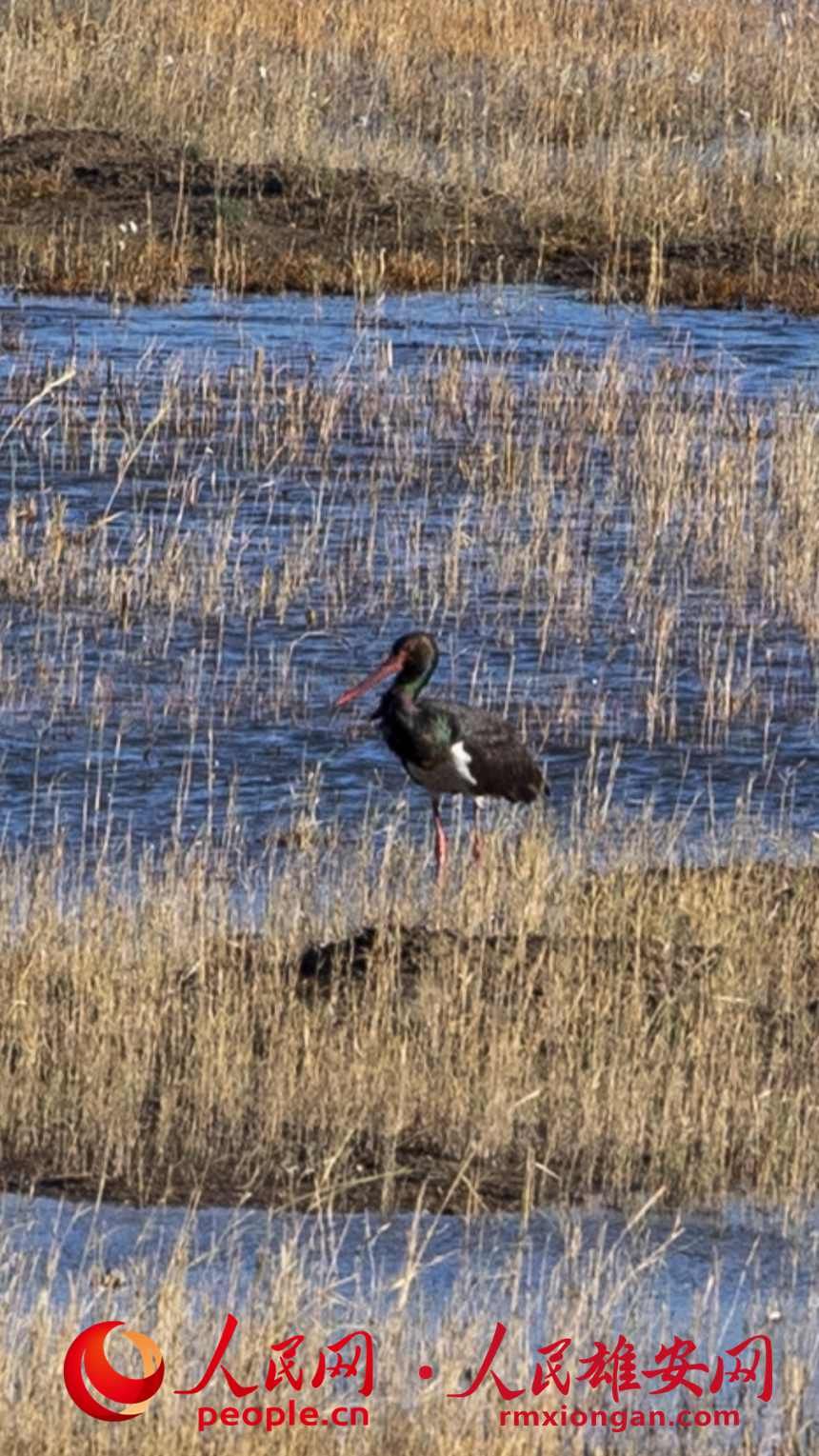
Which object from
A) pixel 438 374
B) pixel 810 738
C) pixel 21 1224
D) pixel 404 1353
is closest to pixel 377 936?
pixel 21 1224

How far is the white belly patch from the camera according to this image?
10406mm

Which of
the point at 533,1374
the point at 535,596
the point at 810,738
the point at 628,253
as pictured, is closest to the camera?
the point at 533,1374

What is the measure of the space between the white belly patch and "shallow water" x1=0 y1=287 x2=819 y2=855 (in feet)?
1.87

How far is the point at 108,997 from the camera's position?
8.09 m

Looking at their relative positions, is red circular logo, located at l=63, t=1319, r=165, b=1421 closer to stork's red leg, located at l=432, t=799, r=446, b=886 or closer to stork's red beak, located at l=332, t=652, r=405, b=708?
stork's red leg, located at l=432, t=799, r=446, b=886

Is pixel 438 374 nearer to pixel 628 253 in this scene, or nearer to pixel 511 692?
pixel 628 253

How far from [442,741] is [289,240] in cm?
1251

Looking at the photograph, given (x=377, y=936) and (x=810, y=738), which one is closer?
(x=377, y=936)

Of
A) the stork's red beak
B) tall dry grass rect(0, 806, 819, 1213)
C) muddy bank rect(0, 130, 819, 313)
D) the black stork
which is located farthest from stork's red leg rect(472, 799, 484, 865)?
muddy bank rect(0, 130, 819, 313)

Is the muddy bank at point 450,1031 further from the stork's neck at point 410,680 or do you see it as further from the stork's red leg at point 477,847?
the stork's neck at point 410,680

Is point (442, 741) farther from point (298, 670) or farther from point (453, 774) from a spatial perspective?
point (298, 670)

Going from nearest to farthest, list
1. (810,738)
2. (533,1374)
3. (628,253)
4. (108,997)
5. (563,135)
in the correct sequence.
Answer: (533,1374), (108,997), (810,738), (628,253), (563,135)

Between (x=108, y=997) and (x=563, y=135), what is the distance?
59.5 feet

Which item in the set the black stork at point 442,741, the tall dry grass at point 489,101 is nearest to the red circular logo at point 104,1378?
the black stork at point 442,741
